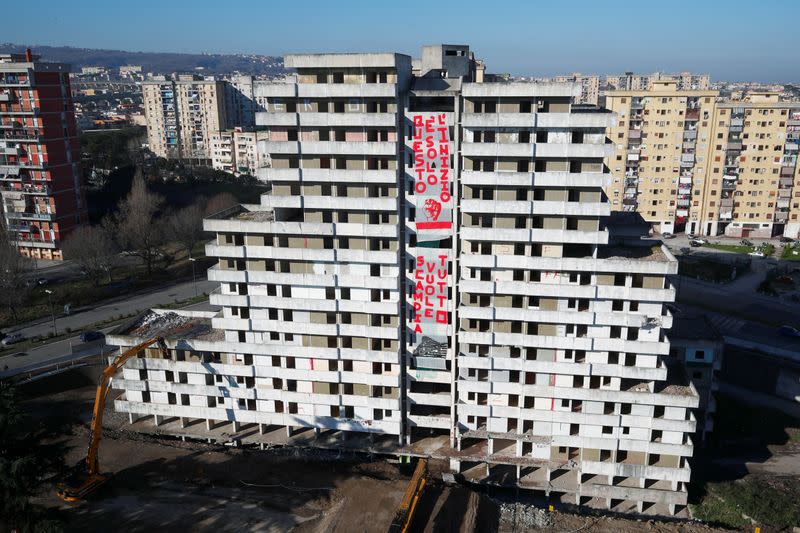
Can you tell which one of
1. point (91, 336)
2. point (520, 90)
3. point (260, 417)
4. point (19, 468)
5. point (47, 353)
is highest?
point (520, 90)

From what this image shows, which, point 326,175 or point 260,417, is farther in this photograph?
point 260,417

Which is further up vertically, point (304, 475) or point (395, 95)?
point (395, 95)

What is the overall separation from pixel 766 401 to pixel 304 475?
137 ft

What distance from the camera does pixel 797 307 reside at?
237 feet

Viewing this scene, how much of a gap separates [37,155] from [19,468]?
209ft

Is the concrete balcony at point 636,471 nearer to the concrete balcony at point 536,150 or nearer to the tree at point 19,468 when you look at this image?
the concrete balcony at point 536,150

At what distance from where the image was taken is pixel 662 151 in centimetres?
9638

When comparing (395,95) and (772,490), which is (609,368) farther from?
(395,95)

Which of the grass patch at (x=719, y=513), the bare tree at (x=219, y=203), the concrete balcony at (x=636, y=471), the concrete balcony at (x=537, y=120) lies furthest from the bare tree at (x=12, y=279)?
the grass patch at (x=719, y=513)

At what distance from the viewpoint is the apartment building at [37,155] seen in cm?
7875

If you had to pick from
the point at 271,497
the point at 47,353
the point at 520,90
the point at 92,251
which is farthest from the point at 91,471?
the point at 92,251

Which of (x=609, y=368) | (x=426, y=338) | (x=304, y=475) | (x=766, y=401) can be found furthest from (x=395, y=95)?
(x=766, y=401)

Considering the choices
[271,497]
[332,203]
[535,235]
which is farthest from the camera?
[271,497]

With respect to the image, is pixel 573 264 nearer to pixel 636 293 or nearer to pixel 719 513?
pixel 636 293
